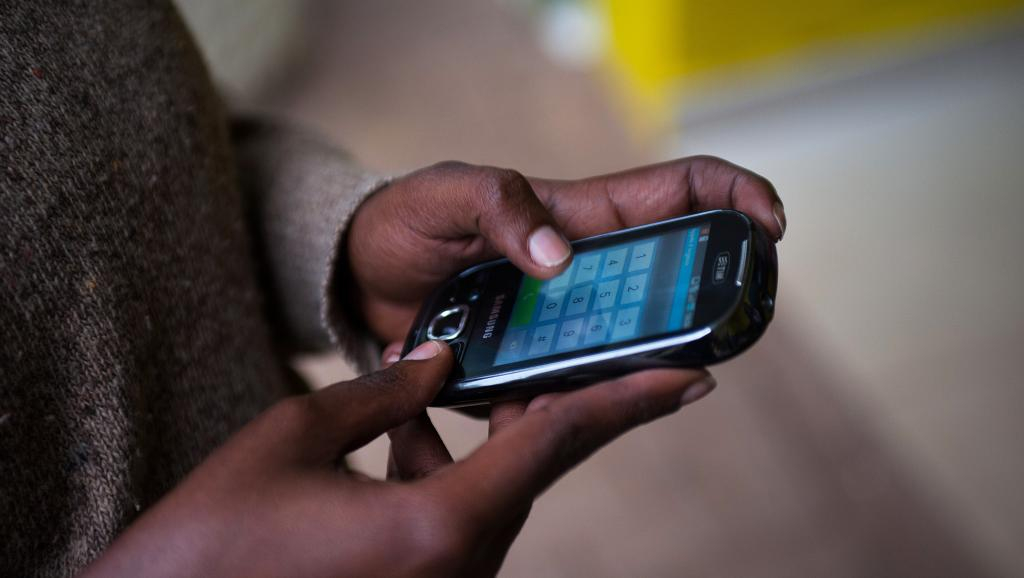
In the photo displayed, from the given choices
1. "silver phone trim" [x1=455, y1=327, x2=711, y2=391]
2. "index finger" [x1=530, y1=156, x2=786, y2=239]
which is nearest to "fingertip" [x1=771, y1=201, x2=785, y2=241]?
"index finger" [x1=530, y1=156, x2=786, y2=239]

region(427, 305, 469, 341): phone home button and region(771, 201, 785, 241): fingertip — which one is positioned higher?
region(771, 201, 785, 241): fingertip

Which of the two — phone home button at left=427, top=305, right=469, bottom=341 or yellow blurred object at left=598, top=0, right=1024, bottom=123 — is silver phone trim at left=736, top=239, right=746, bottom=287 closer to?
phone home button at left=427, top=305, right=469, bottom=341

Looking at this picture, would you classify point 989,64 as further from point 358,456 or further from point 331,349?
point 331,349

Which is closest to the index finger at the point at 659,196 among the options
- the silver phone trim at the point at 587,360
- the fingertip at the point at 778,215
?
the fingertip at the point at 778,215

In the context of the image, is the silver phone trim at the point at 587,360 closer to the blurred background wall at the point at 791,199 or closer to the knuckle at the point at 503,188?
the knuckle at the point at 503,188

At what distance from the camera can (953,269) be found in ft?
3.98

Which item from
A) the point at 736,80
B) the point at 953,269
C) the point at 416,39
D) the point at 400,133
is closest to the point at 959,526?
the point at 953,269

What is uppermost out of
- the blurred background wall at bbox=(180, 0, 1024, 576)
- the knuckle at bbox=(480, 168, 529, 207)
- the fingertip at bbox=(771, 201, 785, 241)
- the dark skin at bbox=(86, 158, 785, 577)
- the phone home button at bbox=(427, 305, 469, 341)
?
the knuckle at bbox=(480, 168, 529, 207)

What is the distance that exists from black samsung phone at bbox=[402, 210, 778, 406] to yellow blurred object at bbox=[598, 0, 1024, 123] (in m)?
1.00

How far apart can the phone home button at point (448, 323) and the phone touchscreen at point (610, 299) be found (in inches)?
1.2

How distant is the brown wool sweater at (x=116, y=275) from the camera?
15.4 inches

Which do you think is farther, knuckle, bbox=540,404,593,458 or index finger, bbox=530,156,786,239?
index finger, bbox=530,156,786,239

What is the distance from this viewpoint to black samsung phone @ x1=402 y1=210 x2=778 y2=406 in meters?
0.43

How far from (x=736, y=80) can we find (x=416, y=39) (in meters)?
0.81
